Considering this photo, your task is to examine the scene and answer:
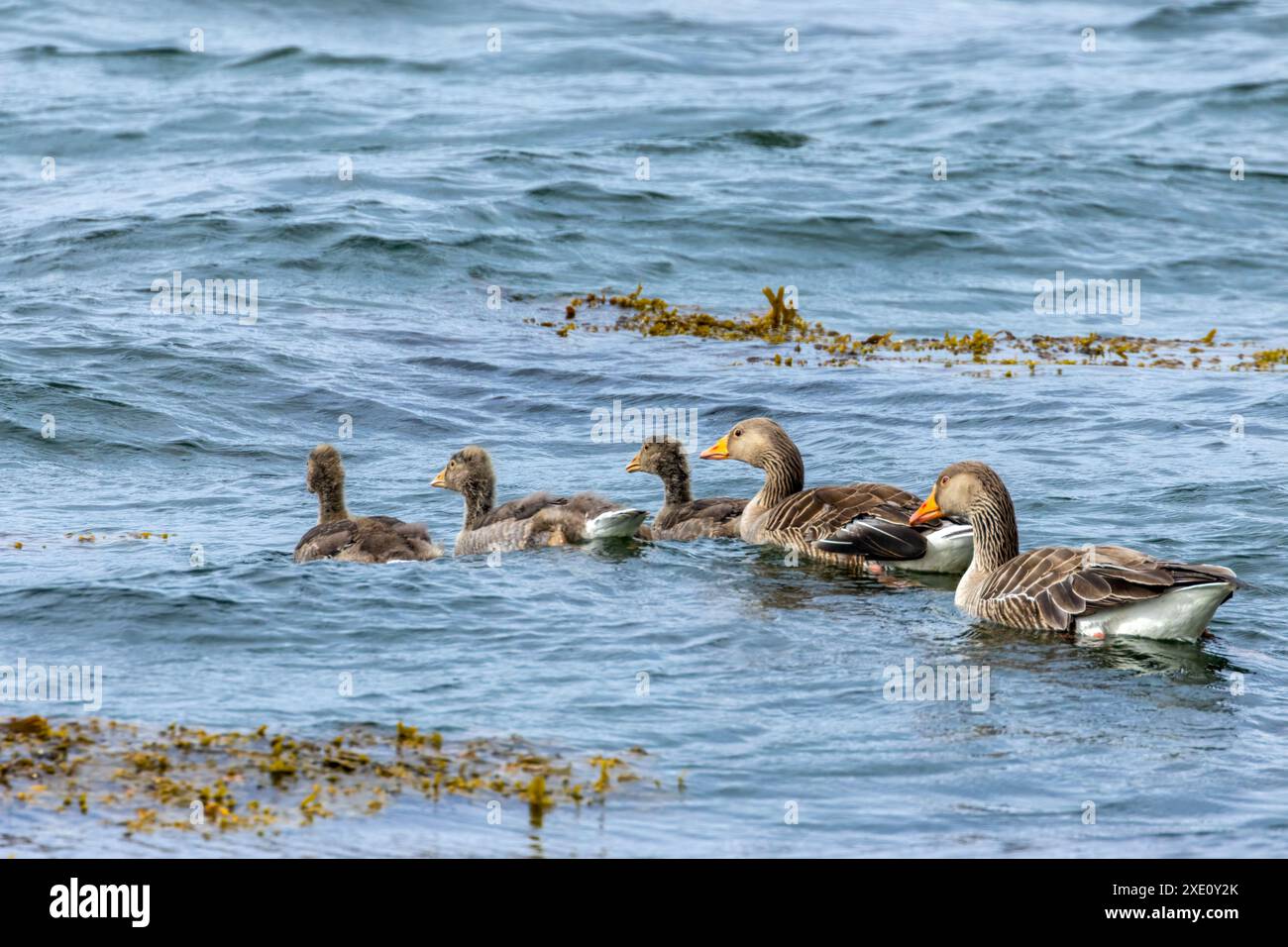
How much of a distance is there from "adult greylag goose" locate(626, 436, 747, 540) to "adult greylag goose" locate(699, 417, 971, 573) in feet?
0.65

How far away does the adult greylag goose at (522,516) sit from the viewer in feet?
47.9

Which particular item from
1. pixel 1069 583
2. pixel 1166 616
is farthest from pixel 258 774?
pixel 1166 616

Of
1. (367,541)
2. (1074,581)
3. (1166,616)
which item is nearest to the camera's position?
(1166,616)

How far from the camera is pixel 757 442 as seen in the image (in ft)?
53.8

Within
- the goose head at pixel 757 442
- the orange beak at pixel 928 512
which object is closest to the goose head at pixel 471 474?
the goose head at pixel 757 442

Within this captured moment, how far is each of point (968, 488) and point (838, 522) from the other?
1525 mm

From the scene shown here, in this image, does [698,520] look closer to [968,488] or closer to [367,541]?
[968,488]

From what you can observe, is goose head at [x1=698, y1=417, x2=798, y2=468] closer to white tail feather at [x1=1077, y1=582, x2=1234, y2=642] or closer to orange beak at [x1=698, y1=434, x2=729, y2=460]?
orange beak at [x1=698, y1=434, x2=729, y2=460]

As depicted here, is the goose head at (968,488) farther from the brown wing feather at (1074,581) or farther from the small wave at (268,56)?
the small wave at (268,56)

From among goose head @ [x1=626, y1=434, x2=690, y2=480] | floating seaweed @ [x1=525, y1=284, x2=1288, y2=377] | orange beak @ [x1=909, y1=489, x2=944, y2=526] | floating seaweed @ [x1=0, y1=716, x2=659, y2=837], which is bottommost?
floating seaweed @ [x1=0, y1=716, x2=659, y2=837]

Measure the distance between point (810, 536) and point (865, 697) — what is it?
3974 mm

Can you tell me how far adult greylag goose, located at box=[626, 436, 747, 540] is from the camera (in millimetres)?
16016

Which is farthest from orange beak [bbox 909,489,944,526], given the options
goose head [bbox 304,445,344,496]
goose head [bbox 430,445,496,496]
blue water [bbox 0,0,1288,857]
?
goose head [bbox 304,445,344,496]

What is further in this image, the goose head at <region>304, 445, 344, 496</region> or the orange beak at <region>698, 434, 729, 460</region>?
the orange beak at <region>698, 434, 729, 460</region>
